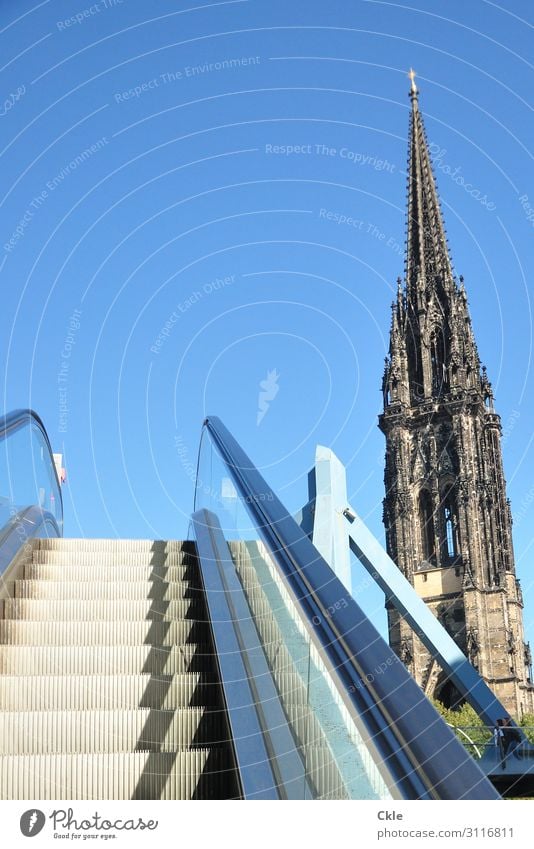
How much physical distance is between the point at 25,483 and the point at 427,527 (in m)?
38.8

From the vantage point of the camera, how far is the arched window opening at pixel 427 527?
44.9 meters

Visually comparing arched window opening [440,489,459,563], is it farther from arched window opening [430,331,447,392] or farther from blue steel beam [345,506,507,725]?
blue steel beam [345,506,507,725]

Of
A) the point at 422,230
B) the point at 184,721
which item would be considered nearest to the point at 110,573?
the point at 184,721

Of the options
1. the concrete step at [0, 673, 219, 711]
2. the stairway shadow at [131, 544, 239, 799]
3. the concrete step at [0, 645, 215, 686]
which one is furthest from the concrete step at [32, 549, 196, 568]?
the concrete step at [0, 673, 219, 711]

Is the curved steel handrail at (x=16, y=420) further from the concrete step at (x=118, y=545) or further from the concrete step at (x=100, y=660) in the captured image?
the concrete step at (x=100, y=660)

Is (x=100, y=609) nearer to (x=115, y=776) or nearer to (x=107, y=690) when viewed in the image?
(x=107, y=690)

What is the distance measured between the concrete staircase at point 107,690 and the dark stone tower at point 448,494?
3671 centimetres

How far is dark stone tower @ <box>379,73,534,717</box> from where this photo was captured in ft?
139

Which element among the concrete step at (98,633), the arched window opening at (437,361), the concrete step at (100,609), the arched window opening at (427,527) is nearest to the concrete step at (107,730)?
the concrete step at (98,633)

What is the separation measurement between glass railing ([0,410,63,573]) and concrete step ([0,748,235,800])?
75.6 inches

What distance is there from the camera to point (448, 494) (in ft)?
149
